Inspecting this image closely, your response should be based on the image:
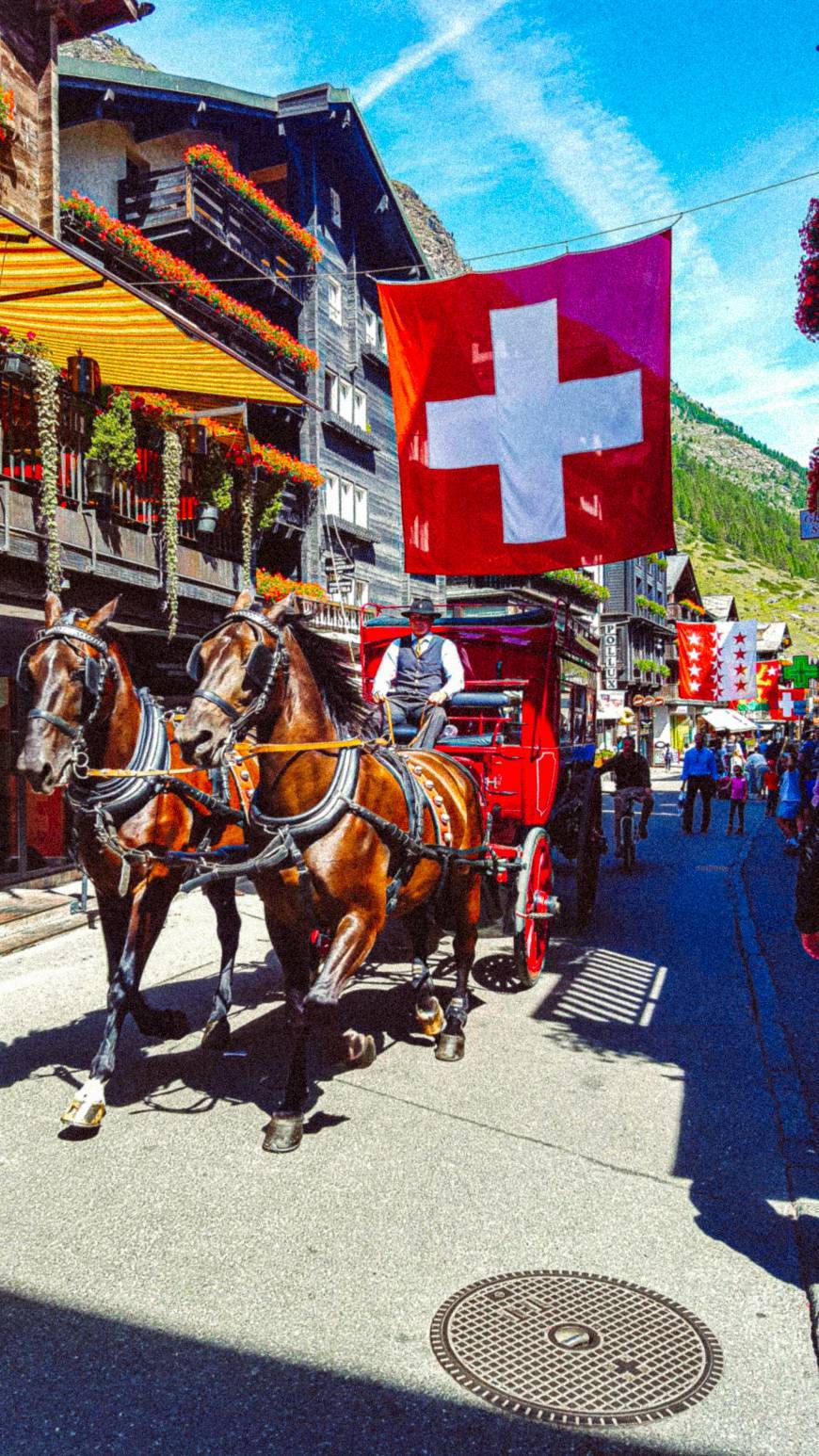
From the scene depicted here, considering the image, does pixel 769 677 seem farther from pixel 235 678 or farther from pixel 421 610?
pixel 235 678

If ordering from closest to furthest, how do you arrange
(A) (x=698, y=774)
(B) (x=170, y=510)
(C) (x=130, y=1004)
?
(C) (x=130, y=1004) → (B) (x=170, y=510) → (A) (x=698, y=774)

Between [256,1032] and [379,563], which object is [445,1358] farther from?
[379,563]

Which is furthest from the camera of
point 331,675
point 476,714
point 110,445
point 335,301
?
point 335,301

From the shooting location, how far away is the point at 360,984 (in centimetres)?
767

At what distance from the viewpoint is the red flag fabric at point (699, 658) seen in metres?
27.4

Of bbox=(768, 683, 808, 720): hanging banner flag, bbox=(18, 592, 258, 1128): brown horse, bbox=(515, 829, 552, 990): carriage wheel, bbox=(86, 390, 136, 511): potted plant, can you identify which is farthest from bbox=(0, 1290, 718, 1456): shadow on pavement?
bbox=(768, 683, 808, 720): hanging banner flag

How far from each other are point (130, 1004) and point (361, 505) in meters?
23.1

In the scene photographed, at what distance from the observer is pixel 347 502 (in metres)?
26.2

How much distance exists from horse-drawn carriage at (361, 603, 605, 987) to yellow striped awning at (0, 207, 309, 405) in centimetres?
341

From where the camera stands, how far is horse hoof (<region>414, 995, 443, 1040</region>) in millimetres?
6289

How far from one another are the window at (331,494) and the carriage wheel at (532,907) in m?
18.4

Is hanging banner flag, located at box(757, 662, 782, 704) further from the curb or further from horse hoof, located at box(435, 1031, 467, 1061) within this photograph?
horse hoof, located at box(435, 1031, 467, 1061)

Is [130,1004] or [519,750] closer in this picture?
[130,1004]

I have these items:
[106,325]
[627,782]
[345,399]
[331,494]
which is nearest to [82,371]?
[106,325]
